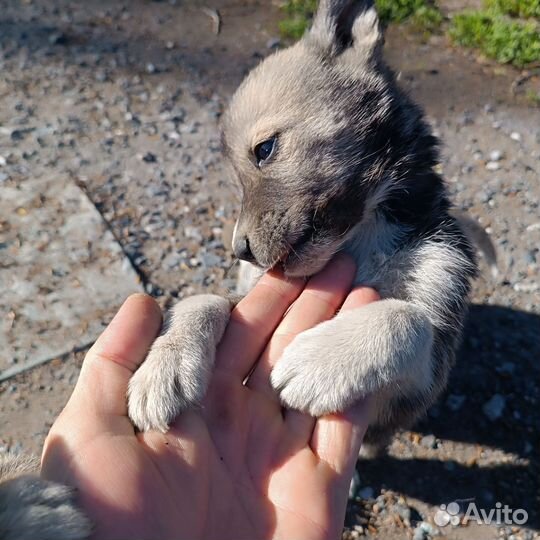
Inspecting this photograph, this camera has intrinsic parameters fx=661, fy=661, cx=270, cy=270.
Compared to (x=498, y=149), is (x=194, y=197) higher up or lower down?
higher up

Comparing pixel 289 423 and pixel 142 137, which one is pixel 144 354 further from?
pixel 142 137

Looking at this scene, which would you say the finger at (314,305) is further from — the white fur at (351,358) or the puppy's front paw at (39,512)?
the puppy's front paw at (39,512)

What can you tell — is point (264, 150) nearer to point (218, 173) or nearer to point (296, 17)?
point (218, 173)

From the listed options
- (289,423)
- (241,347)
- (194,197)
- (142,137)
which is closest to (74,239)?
(194,197)

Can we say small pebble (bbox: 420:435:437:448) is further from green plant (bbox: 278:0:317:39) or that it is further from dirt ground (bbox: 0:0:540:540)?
green plant (bbox: 278:0:317:39)

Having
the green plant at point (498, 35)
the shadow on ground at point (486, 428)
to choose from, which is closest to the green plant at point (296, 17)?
the green plant at point (498, 35)

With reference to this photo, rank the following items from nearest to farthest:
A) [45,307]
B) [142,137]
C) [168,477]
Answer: [168,477] < [45,307] < [142,137]

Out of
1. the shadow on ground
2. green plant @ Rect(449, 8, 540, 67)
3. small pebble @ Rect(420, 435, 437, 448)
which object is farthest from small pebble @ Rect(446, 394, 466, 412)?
green plant @ Rect(449, 8, 540, 67)

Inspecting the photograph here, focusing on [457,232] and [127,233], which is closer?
[457,232]

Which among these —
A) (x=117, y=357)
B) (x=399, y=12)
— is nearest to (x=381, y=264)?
(x=117, y=357)
